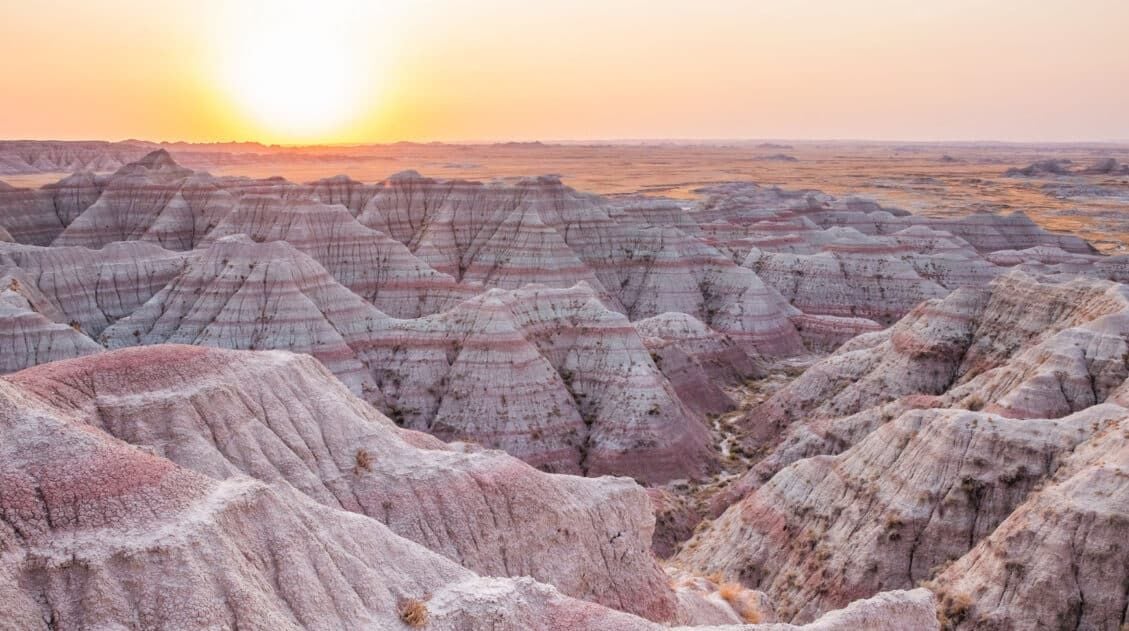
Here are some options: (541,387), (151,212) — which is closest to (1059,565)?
(541,387)

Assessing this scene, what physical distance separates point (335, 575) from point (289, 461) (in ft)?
22.5

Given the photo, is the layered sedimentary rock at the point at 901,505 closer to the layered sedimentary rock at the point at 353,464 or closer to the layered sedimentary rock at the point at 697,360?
the layered sedimentary rock at the point at 353,464

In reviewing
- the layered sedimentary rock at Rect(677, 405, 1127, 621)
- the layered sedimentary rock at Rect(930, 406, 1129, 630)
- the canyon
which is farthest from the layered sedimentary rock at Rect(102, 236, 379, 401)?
the layered sedimentary rock at Rect(930, 406, 1129, 630)

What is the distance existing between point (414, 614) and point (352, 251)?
52811 millimetres

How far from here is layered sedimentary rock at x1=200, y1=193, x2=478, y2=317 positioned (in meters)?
63.2

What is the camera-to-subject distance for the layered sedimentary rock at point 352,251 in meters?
63.2

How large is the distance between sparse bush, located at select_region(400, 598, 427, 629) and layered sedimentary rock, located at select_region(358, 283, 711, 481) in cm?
2807

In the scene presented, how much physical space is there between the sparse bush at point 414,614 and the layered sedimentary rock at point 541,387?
2807 centimetres

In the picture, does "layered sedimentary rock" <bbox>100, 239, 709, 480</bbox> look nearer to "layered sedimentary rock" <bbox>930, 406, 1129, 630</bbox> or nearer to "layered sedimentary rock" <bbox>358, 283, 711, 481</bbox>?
"layered sedimentary rock" <bbox>358, 283, 711, 481</bbox>

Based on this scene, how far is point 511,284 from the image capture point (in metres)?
72.5

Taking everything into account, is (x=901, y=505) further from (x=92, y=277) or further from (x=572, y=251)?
(x=92, y=277)

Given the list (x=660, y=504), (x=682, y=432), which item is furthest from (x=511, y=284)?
(x=660, y=504)

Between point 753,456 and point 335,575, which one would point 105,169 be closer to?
point 753,456

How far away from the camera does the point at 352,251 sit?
66.6 metres
